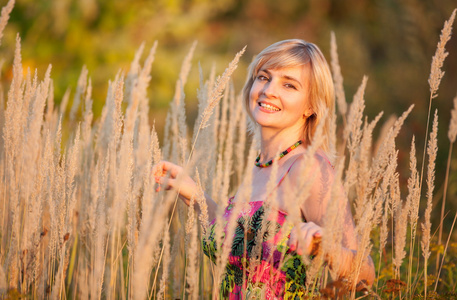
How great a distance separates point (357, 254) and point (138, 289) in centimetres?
67

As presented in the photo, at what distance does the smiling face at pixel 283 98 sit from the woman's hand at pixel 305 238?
2.05 ft

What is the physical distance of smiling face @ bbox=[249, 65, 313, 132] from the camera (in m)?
1.81

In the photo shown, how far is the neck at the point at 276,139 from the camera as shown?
1.90m

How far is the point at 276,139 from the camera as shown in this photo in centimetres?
191

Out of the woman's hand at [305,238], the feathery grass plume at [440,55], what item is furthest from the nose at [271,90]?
the woman's hand at [305,238]

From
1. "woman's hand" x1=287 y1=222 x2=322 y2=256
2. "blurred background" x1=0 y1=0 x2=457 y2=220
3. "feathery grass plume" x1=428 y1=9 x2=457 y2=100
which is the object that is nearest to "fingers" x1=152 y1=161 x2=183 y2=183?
"woman's hand" x1=287 y1=222 x2=322 y2=256

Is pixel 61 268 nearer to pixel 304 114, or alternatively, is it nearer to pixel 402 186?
pixel 304 114

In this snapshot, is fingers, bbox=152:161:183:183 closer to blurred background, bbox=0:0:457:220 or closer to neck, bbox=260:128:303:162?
neck, bbox=260:128:303:162

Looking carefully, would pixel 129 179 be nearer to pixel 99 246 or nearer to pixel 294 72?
pixel 99 246

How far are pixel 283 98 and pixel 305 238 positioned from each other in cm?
71

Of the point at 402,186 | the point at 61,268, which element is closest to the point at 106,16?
the point at 402,186

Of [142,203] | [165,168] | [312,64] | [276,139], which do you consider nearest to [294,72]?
[312,64]

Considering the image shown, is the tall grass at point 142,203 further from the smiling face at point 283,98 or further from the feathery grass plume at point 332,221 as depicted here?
the smiling face at point 283,98

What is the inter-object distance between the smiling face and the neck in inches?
1.8
